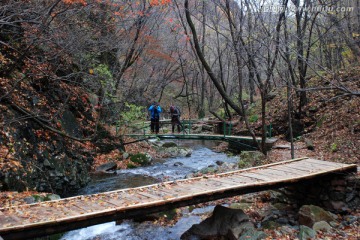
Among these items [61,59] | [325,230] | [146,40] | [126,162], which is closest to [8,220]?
[325,230]

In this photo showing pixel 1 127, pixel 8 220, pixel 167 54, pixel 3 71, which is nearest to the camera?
pixel 8 220

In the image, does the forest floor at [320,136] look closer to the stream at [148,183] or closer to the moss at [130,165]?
the moss at [130,165]

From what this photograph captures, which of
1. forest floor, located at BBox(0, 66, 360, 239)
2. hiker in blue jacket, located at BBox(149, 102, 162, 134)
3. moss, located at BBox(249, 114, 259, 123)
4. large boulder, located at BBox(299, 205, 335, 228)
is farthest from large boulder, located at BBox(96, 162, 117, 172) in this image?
moss, located at BBox(249, 114, 259, 123)

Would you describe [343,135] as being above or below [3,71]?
below

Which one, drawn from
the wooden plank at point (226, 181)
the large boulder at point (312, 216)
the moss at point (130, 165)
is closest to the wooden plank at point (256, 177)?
the wooden plank at point (226, 181)

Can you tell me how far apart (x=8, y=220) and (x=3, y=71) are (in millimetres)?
5553

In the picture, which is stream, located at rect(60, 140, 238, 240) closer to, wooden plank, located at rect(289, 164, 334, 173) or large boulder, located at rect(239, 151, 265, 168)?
large boulder, located at rect(239, 151, 265, 168)

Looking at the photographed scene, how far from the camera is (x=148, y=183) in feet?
34.8

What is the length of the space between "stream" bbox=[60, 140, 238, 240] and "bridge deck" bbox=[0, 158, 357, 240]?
1.32 metres

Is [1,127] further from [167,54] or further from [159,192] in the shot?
[167,54]

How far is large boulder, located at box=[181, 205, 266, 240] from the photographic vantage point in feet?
20.7

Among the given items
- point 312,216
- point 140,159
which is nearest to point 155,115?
point 140,159

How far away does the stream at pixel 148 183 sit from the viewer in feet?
23.0

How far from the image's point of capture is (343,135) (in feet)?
38.1
